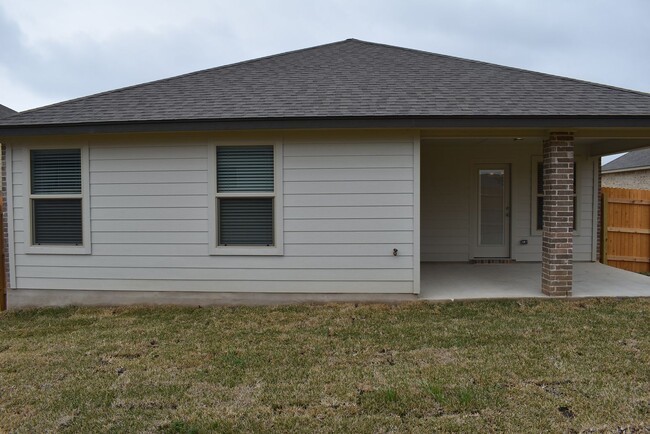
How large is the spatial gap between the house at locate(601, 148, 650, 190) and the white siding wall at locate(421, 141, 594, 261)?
1043 centimetres

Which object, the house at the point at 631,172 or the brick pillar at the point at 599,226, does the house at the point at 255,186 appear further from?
the house at the point at 631,172

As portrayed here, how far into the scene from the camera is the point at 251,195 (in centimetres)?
606

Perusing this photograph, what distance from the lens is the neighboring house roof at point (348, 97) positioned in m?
5.71

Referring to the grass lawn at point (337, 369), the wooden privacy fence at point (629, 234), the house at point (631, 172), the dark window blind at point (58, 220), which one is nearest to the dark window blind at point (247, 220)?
the grass lawn at point (337, 369)

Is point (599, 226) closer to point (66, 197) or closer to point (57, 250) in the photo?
point (66, 197)

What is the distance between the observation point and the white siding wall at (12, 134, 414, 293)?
19.7ft

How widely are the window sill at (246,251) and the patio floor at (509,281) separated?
7.28 ft

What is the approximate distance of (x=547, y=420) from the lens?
2.89 metres

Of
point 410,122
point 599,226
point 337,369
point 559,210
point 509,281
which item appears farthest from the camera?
point 599,226

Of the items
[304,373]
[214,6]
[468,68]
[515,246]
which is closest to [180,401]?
[304,373]

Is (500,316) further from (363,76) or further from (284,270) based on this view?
(363,76)

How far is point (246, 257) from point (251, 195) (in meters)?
0.88

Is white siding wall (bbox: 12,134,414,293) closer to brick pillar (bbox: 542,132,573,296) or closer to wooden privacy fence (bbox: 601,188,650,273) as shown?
brick pillar (bbox: 542,132,573,296)

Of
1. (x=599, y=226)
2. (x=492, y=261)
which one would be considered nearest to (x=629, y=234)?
(x=599, y=226)
